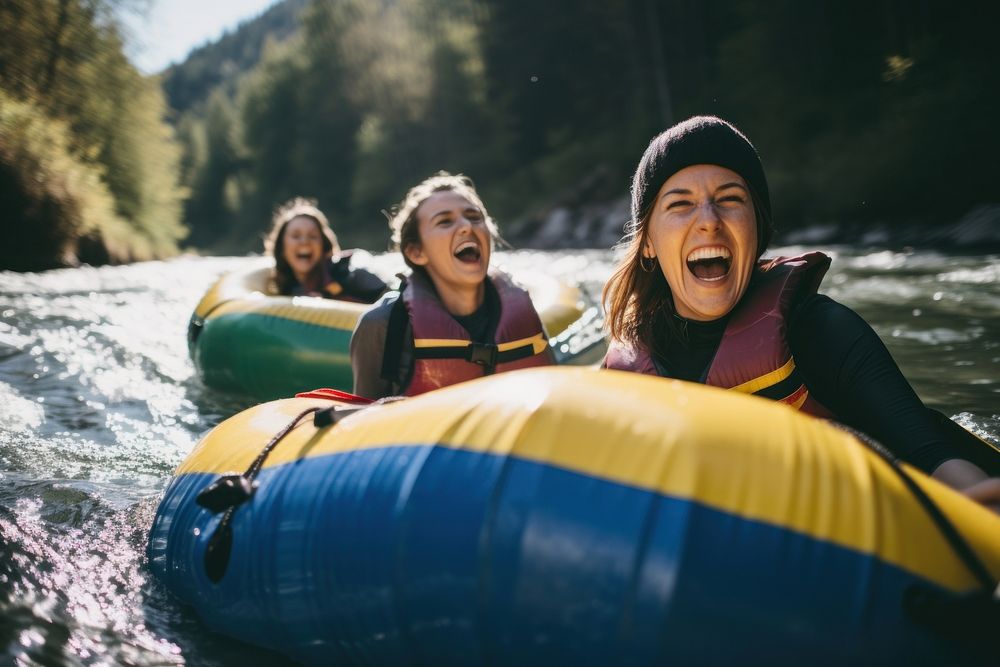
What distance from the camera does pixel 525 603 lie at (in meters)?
1.25

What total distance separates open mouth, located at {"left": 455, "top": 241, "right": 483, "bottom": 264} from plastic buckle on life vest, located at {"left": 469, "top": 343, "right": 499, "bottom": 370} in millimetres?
349

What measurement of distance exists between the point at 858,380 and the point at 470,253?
1872 millimetres

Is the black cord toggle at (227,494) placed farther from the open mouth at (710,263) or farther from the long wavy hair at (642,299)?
the open mouth at (710,263)

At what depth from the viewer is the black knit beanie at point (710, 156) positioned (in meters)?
1.95

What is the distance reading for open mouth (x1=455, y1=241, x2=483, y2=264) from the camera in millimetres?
3246

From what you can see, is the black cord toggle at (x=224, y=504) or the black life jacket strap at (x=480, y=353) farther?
the black life jacket strap at (x=480, y=353)

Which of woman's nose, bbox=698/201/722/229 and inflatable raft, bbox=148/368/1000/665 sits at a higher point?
woman's nose, bbox=698/201/722/229

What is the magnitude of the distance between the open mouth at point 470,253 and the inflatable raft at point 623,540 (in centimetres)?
172

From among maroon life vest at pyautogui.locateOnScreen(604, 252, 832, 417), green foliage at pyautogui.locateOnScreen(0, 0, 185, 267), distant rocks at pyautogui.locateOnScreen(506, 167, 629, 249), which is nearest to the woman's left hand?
maroon life vest at pyautogui.locateOnScreen(604, 252, 832, 417)

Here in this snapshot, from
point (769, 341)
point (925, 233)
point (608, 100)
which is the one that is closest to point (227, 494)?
point (769, 341)

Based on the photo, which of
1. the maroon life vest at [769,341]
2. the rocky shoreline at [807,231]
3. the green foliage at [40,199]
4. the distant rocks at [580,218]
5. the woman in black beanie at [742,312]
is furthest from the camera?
the distant rocks at [580,218]

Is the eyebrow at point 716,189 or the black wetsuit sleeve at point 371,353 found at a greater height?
the eyebrow at point 716,189

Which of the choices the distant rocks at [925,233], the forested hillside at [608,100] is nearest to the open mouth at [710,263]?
the distant rocks at [925,233]

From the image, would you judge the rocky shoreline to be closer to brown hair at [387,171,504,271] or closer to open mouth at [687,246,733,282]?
brown hair at [387,171,504,271]
